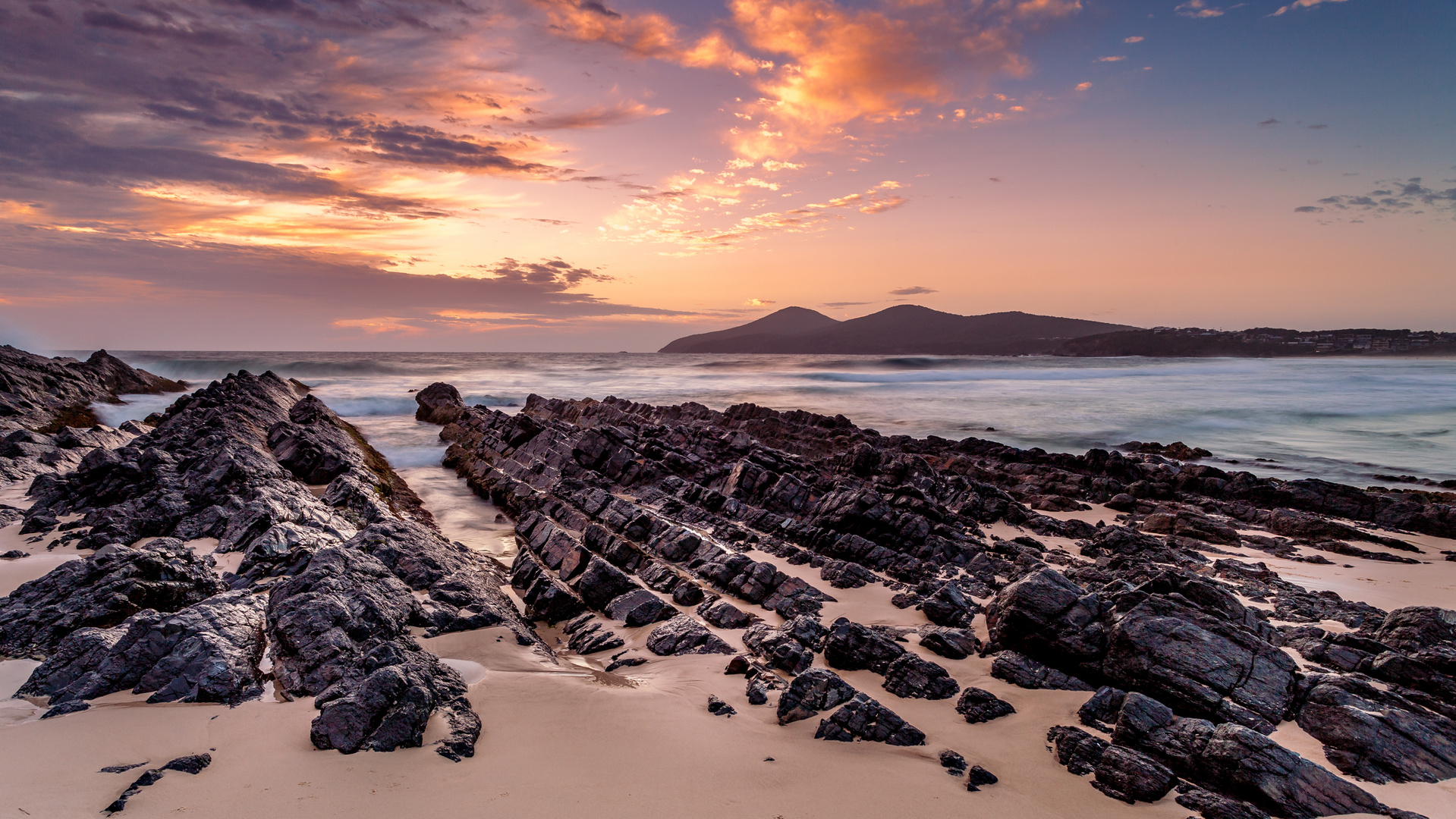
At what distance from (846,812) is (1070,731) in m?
2.69

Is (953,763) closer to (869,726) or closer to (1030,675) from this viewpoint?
(869,726)

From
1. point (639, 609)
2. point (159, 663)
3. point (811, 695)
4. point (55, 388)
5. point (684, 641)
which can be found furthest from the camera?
point (55, 388)

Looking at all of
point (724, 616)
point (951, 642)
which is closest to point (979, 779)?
point (951, 642)

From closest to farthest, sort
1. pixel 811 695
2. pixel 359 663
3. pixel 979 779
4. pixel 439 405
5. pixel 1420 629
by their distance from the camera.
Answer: pixel 979 779, pixel 359 663, pixel 811 695, pixel 1420 629, pixel 439 405

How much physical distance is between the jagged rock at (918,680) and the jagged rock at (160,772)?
680 cm

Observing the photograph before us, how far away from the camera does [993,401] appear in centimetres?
5603

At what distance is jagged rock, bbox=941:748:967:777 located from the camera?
5965 millimetres

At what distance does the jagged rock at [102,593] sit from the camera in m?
7.02

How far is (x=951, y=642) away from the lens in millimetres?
8633

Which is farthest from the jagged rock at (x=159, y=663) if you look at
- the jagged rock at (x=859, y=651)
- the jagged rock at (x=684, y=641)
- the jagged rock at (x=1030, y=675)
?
the jagged rock at (x=1030, y=675)

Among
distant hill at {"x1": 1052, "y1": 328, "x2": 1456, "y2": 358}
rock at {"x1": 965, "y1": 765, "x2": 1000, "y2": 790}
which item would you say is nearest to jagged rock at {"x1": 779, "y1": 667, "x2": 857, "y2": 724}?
rock at {"x1": 965, "y1": 765, "x2": 1000, "y2": 790}

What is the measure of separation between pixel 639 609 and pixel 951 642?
4.74 m

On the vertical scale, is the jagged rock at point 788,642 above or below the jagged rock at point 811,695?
below

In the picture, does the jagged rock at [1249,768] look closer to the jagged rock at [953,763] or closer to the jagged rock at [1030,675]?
the jagged rock at [1030,675]
